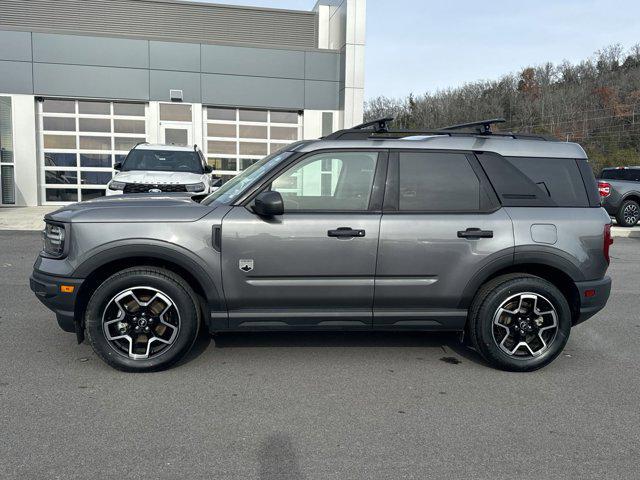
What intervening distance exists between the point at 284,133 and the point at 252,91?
185 cm

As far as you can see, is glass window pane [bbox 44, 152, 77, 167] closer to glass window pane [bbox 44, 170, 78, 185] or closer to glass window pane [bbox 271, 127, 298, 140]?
glass window pane [bbox 44, 170, 78, 185]

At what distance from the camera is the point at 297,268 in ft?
13.7

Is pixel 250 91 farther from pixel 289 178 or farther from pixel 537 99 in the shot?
pixel 537 99

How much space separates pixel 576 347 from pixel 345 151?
9.48 feet

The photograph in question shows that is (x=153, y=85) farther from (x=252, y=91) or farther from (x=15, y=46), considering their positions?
(x=15, y=46)

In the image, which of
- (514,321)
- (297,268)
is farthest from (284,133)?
(514,321)

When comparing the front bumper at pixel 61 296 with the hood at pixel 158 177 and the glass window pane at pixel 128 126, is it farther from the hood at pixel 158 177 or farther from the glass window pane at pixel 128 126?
the glass window pane at pixel 128 126

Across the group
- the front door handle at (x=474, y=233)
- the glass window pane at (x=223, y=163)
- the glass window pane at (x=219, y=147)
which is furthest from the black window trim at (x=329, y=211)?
the glass window pane at (x=219, y=147)

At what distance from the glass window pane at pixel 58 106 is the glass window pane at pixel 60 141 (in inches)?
33.4

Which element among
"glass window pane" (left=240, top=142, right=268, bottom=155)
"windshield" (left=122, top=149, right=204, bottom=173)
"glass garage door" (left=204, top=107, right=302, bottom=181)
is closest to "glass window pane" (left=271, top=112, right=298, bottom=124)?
"glass garage door" (left=204, top=107, right=302, bottom=181)

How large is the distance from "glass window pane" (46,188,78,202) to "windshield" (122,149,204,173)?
8106 millimetres

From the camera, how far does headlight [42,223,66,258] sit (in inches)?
163

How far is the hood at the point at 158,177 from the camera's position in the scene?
10.3 m

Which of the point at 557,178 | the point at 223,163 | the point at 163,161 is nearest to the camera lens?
the point at 557,178
